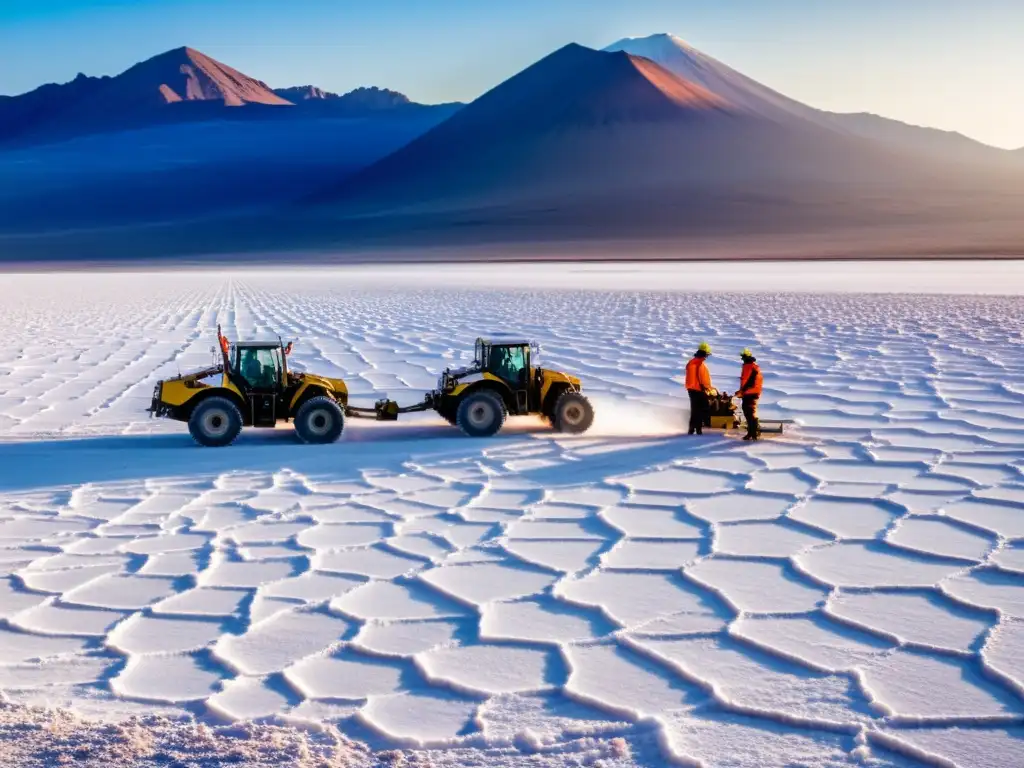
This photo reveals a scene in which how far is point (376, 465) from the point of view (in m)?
8.21

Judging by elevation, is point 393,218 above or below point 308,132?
below

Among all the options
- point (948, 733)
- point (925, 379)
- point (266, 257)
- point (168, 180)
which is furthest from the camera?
point (168, 180)

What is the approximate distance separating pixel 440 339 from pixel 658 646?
13616mm

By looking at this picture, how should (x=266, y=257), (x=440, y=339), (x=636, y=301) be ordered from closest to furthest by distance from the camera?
(x=440, y=339), (x=636, y=301), (x=266, y=257)

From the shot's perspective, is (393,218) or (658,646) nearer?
(658,646)

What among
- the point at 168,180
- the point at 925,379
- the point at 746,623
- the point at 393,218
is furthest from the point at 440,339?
the point at 168,180

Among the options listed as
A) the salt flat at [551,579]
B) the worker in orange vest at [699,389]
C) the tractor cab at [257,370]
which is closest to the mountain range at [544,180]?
the worker in orange vest at [699,389]

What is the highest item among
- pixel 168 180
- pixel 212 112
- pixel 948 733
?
pixel 212 112

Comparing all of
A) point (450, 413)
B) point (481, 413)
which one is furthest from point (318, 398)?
point (481, 413)

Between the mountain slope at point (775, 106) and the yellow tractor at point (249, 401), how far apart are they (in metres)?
120

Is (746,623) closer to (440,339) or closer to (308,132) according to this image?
(440,339)

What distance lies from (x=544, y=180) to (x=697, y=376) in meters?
96.5

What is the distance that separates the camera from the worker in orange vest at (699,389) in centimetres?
904

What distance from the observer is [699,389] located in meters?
9.20
